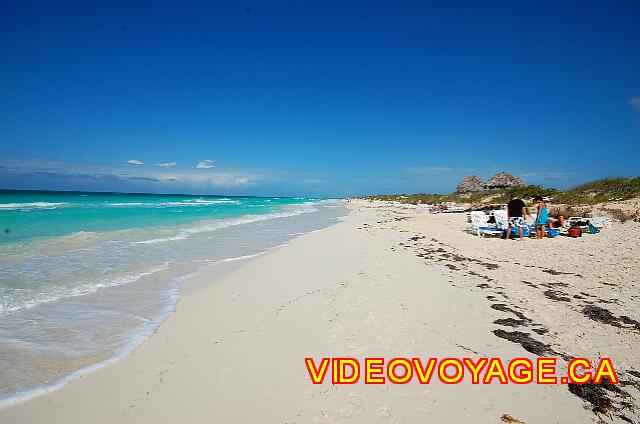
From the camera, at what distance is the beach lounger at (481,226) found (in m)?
14.3

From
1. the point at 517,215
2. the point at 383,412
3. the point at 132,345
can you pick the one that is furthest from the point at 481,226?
the point at 132,345

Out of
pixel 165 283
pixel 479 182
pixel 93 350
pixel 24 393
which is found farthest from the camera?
pixel 479 182

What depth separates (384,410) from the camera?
115 inches

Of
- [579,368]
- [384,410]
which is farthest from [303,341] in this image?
[579,368]

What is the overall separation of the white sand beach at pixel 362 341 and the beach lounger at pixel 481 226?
572 centimetres

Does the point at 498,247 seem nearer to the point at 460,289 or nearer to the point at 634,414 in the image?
the point at 460,289

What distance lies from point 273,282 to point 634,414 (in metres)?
5.80

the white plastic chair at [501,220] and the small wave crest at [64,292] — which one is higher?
the white plastic chair at [501,220]

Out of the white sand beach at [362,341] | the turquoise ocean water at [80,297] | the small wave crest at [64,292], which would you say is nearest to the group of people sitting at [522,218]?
the white sand beach at [362,341]

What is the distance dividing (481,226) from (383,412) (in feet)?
45.1

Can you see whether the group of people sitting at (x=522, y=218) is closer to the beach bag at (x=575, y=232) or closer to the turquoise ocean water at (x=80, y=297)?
the beach bag at (x=575, y=232)

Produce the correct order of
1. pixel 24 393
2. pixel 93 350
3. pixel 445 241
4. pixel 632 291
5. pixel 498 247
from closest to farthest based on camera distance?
1. pixel 24 393
2. pixel 93 350
3. pixel 632 291
4. pixel 498 247
5. pixel 445 241

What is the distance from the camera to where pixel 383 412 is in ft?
9.51

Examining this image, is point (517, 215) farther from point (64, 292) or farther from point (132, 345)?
point (64, 292)
